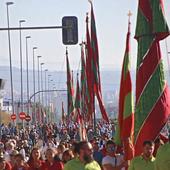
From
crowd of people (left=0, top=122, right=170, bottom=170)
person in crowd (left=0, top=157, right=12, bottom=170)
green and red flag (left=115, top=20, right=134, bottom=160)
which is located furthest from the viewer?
green and red flag (left=115, top=20, right=134, bottom=160)

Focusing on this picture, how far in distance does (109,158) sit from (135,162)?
215cm

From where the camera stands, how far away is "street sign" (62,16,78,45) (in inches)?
895

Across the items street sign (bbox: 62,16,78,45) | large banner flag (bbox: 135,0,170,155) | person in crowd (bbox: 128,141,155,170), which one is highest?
street sign (bbox: 62,16,78,45)

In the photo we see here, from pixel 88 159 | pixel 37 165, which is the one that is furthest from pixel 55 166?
pixel 88 159

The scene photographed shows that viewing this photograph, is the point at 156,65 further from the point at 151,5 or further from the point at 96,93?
the point at 96,93

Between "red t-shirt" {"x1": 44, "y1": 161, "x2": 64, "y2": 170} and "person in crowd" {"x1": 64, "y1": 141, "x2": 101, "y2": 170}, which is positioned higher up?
"person in crowd" {"x1": 64, "y1": 141, "x2": 101, "y2": 170}

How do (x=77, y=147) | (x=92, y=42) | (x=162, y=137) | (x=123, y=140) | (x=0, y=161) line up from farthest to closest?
(x=92, y=42) → (x=123, y=140) → (x=162, y=137) → (x=0, y=161) → (x=77, y=147)

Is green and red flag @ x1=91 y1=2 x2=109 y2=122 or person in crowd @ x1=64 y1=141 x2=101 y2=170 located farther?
green and red flag @ x1=91 y1=2 x2=109 y2=122

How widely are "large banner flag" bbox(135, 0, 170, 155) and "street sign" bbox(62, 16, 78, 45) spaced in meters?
7.51

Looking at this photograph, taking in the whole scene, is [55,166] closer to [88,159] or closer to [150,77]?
[150,77]

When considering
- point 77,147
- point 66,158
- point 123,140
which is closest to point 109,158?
point 66,158

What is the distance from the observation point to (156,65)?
15258 millimetres

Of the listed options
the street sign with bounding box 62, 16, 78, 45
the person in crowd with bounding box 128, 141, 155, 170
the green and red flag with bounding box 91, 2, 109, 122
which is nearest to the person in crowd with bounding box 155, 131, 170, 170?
the person in crowd with bounding box 128, 141, 155, 170

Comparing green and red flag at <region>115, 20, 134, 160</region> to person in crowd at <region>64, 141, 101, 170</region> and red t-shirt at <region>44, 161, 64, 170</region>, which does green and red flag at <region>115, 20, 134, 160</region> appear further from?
person in crowd at <region>64, 141, 101, 170</region>
